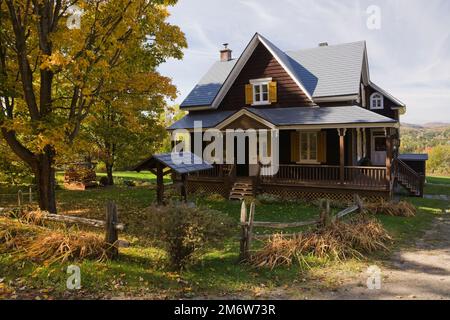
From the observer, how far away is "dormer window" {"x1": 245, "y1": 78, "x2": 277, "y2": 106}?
2073 cm

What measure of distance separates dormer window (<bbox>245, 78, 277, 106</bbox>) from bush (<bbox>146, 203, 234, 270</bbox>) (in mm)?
14110

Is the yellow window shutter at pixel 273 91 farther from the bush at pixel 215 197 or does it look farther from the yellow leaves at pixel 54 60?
the yellow leaves at pixel 54 60

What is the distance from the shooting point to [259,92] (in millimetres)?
21312

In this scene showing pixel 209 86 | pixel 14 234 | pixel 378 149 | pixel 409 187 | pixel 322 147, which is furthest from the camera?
pixel 378 149

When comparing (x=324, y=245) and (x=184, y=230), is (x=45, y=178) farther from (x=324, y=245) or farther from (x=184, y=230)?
(x=324, y=245)

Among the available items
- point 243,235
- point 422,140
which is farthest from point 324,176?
point 422,140

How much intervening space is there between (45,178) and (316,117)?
12.6 m

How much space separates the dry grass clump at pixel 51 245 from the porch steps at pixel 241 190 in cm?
1045

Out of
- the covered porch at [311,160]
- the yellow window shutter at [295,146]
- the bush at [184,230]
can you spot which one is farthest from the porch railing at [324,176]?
the bush at [184,230]

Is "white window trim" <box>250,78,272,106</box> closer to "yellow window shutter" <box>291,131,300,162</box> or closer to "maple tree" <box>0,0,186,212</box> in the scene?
"yellow window shutter" <box>291,131,300,162</box>

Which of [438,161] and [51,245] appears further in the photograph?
[438,161]

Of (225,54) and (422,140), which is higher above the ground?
(225,54)
